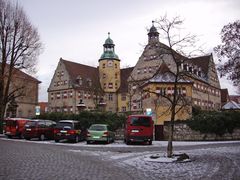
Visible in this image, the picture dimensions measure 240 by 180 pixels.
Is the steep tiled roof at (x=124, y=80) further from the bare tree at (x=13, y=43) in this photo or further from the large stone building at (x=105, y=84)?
the bare tree at (x=13, y=43)

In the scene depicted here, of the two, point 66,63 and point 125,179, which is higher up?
point 66,63

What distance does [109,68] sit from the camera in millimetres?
78375

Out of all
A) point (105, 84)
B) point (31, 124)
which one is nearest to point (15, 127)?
point (31, 124)

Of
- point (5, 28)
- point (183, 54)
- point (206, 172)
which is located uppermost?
point (5, 28)

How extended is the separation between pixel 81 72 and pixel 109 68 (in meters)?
6.74

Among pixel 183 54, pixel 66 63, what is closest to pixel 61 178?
pixel 183 54

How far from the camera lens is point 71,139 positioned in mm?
27625

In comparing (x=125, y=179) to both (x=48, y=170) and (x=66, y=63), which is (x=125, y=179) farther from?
(x=66, y=63)

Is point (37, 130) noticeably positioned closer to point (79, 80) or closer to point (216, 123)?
point (216, 123)

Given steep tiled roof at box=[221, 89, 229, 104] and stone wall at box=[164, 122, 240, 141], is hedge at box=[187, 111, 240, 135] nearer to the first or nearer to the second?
stone wall at box=[164, 122, 240, 141]

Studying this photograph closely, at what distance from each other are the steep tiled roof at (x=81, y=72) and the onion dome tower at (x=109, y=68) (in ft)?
7.12

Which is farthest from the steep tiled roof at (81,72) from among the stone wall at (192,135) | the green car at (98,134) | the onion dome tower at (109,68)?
Result: the green car at (98,134)

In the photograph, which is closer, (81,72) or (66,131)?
(66,131)

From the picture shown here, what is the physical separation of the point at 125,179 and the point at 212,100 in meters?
61.8
